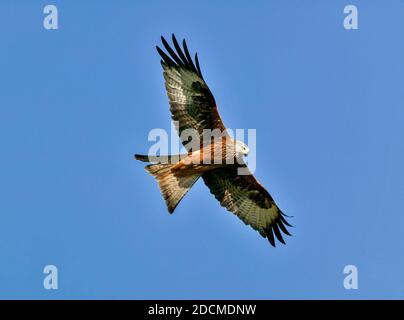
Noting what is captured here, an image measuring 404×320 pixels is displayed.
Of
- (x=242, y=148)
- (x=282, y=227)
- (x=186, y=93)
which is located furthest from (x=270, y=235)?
(x=186, y=93)

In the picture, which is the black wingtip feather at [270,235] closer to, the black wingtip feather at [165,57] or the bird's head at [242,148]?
the bird's head at [242,148]

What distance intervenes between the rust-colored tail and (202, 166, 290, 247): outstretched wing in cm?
84

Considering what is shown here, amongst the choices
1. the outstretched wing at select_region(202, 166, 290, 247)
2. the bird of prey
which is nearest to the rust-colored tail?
the bird of prey

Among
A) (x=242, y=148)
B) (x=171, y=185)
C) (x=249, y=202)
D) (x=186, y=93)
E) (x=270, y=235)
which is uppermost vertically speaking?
(x=186, y=93)

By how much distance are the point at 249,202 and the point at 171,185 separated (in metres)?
1.49

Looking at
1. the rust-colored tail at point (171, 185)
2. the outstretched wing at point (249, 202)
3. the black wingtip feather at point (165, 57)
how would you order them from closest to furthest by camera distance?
the rust-colored tail at point (171, 185) < the black wingtip feather at point (165, 57) < the outstretched wing at point (249, 202)

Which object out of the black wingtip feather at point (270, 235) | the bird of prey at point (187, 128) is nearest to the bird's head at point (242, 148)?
the bird of prey at point (187, 128)

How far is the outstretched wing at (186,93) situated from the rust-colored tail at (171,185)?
53 centimetres

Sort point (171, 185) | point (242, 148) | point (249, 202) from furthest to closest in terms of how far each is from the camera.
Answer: point (249, 202) < point (171, 185) < point (242, 148)

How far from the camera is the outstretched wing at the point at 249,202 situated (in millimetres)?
13930

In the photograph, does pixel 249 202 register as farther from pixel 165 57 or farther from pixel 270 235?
pixel 165 57

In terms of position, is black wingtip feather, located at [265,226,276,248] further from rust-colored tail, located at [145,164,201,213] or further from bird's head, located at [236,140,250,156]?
bird's head, located at [236,140,250,156]

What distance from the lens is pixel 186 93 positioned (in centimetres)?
1320
